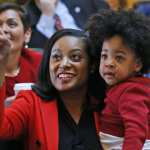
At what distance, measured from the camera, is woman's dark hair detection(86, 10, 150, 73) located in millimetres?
1936

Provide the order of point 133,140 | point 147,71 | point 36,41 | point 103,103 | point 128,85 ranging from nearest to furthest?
point 133,140 → point 128,85 → point 147,71 → point 103,103 → point 36,41

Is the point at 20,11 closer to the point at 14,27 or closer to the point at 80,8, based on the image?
the point at 14,27

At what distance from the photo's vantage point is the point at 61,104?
215cm

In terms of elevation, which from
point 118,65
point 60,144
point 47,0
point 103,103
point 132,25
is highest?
point 47,0

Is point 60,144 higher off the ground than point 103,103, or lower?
lower

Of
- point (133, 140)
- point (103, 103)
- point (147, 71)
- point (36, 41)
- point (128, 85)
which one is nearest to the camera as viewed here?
point (133, 140)

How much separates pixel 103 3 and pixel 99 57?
63.8 inches

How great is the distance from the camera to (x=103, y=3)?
366 cm

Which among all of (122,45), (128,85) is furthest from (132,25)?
(128,85)

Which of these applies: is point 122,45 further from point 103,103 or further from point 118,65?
point 103,103

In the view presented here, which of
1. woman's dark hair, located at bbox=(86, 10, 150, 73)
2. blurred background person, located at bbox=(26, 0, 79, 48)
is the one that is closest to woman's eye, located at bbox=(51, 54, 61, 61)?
woman's dark hair, located at bbox=(86, 10, 150, 73)

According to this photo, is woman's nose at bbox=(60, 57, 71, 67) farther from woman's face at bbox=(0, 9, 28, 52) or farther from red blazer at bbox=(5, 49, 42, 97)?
woman's face at bbox=(0, 9, 28, 52)

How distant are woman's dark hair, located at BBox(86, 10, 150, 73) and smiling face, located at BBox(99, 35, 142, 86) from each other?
0.9 inches

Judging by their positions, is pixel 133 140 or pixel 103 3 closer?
pixel 133 140
